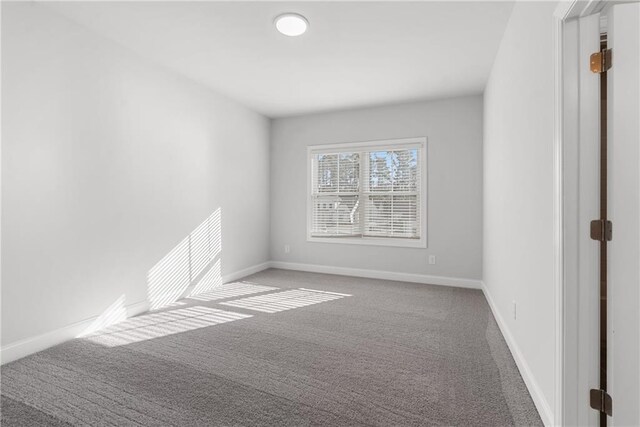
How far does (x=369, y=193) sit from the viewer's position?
486 centimetres

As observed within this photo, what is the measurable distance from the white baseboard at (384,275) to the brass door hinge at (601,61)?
3.36 m

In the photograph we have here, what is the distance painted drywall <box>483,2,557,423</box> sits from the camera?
5.13 ft

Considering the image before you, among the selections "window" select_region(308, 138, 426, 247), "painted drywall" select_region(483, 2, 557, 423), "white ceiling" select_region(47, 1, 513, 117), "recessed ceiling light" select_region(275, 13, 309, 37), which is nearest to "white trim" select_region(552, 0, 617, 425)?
"painted drywall" select_region(483, 2, 557, 423)

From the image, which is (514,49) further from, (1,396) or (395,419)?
(1,396)

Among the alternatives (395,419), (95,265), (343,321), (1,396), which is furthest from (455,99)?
(1,396)

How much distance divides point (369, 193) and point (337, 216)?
0.66 meters

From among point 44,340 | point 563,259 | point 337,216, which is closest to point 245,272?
point 337,216

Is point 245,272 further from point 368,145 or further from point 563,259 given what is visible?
point 563,259

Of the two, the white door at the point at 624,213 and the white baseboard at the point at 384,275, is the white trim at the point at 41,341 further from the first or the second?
the white door at the point at 624,213

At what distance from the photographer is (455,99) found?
4285mm

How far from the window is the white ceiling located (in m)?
0.92

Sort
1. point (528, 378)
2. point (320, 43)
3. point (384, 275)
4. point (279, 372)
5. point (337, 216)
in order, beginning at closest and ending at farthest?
1. point (528, 378)
2. point (279, 372)
3. point (320, 43)
4. point (384, 275)
5. point (337, 216)

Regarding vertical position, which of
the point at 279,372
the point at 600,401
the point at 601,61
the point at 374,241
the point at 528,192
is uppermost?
the point at 601,61

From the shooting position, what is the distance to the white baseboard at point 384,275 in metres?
4.25
